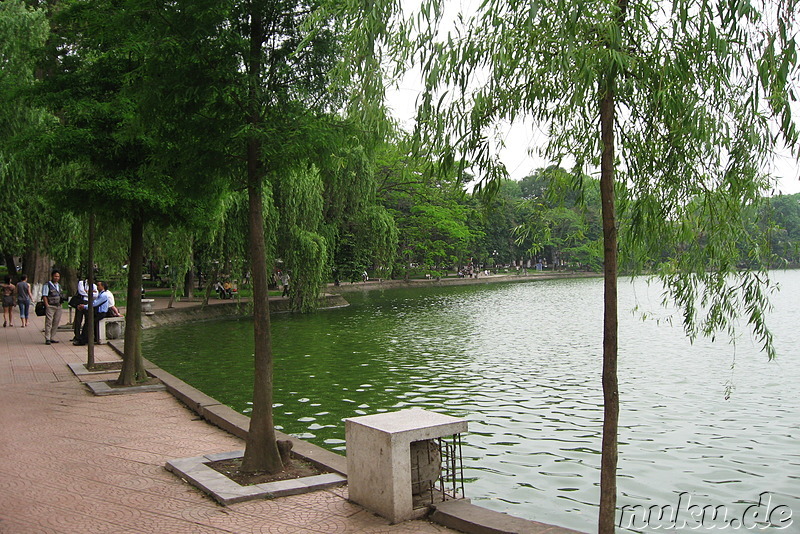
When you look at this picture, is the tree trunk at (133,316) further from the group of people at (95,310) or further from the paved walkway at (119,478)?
the group of people at (95,310)

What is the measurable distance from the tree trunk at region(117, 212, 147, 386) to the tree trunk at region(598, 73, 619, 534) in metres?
9.38

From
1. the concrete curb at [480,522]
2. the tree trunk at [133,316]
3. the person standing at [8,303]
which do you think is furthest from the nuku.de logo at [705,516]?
the person standing at [8,303]

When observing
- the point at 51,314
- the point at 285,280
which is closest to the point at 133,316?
the point at 51,314

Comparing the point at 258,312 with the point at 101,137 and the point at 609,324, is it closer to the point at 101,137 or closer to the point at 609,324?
the point at 609,324

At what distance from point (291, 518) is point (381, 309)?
95.1ft

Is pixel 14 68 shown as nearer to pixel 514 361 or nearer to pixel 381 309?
pixel 514 361

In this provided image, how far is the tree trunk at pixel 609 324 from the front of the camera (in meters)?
4.68

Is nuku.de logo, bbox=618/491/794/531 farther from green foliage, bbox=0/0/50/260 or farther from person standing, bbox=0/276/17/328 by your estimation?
person standing, bbox=0/276/17/328

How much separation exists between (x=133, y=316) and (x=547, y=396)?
289 inches

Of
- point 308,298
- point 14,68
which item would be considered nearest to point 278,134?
point 14,68

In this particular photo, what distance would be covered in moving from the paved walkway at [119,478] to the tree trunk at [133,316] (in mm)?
765

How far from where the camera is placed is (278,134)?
23.9 feet

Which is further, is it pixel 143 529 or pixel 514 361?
pixel 514 361

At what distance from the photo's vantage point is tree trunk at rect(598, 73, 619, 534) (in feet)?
15.3
